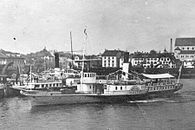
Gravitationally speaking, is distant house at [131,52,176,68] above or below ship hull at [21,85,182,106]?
above

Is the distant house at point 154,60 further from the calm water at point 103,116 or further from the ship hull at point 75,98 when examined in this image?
the calm water at point 103,116

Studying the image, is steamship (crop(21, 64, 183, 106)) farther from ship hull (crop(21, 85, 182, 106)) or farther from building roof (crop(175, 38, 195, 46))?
building roof (crop(175, 38, 195, 46))

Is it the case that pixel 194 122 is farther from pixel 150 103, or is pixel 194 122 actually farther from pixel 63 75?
pixel 63 75

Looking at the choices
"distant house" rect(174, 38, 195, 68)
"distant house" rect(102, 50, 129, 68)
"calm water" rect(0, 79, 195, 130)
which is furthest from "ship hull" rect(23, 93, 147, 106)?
"distant house" rect(102, 50, 129, 68)

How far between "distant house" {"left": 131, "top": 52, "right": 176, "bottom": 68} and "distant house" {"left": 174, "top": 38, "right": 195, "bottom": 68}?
2.39 m

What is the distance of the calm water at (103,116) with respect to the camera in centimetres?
1295

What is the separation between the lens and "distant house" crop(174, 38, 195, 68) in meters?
45.1

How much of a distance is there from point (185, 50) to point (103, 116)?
37.0 m

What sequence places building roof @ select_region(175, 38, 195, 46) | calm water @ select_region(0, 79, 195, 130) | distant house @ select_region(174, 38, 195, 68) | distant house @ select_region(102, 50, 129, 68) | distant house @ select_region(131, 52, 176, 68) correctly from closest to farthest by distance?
calm water @ select_region(0, 79, 195, 130), distant house @ select_region(131, 52, 176, 68), distant house @ select_region(174, 38, 195, 68), distant house @ select_region(102, 50, 129, 68), building roof @ select_region(175, 38, 195, 46)

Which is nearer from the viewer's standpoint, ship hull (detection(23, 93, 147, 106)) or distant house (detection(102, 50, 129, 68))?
ship hull (detection(23, 93, 147, 106))

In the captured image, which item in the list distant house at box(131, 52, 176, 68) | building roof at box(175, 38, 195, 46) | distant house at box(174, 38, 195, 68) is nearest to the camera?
distant house at box(131, 52, 176, 68)

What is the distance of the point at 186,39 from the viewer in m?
50.4

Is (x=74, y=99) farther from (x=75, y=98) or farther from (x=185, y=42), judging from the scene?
(x=185, y=42)

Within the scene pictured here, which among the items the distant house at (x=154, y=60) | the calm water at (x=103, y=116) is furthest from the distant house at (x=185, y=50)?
the calm water at (x=103, y=116)
